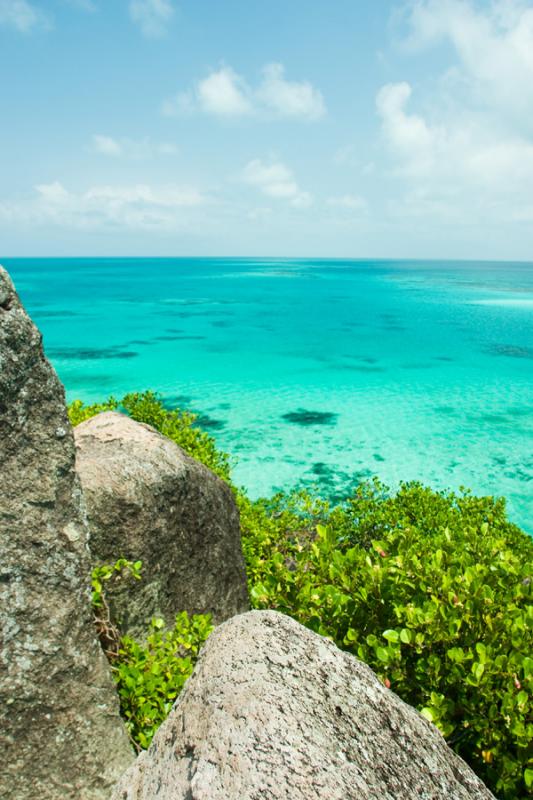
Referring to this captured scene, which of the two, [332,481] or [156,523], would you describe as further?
[332,481]

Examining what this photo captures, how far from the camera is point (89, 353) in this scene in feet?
120

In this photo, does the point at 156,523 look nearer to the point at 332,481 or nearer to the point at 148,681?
the point at 148,681

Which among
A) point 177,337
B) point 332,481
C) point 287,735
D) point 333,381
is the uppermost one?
point 287,735

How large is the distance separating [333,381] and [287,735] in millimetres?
27801

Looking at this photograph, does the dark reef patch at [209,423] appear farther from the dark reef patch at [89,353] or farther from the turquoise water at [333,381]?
the dark reef patch at [89,353]

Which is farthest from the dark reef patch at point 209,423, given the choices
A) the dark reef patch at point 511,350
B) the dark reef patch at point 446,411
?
the dark reef patch at point 511,350

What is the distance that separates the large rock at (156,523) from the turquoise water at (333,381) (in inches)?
411

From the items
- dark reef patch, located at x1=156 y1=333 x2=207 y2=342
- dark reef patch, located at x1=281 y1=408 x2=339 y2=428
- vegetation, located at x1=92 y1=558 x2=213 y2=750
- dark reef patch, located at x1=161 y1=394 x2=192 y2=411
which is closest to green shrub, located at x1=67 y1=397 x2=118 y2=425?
vegetation, located at x1=92 y1=558 x2=213 y2=750

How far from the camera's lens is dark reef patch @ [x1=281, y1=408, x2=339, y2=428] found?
22.8m

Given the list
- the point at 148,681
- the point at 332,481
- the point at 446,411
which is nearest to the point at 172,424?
the point at 148,681

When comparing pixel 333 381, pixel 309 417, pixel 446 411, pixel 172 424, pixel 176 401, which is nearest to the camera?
pixel 172 424

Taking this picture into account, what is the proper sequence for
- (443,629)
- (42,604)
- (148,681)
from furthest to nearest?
(148,681) → (443,629) → (42,604)

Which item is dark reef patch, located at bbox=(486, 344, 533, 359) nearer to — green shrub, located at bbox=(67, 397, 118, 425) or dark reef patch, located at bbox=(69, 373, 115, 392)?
dark reef patch, located at bbox=(69, 373, 115, 392)

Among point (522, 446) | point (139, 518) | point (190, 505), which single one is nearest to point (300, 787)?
point (139, 518)
